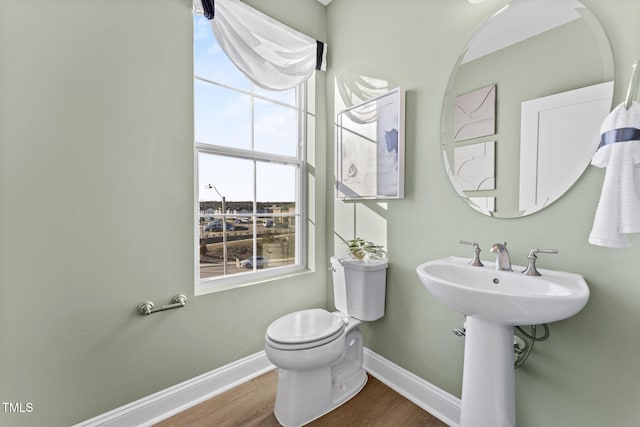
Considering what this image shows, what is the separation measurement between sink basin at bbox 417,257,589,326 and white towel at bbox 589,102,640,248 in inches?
8.0

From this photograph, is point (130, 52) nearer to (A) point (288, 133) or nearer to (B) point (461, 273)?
(A) point (288, 133)

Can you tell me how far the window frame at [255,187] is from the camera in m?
1.70

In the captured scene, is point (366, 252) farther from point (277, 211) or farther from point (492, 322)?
point (492, 322)

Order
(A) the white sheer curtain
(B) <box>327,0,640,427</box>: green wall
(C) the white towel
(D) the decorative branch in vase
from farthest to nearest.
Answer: (D) the decorative branch in vase < (A) the white sheer curtain < (B) <box>327,0,640,427</box>: green wall < (C) the white towel

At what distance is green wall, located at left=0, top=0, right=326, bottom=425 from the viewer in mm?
1150

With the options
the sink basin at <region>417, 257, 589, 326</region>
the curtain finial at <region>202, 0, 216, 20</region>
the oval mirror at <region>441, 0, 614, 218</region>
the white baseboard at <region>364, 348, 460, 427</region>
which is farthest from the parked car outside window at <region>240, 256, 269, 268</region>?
the curtain finial at <region>202, 0, 216, 20</region>

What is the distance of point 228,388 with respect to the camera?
1.73 m

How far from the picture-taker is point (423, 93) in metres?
1.55

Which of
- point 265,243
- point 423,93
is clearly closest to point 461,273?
point 423,93

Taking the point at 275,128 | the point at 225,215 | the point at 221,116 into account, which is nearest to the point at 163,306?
the point at 225,215

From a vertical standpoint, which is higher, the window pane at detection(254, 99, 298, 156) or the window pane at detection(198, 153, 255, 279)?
the window pane at detection(254, 99, 298, 156)

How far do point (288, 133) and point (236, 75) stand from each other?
0.53 meters

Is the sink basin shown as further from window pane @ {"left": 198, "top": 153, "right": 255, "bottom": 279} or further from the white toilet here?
window pane @ {"left": 198, "top": 153, "right": 255, "bottom": 279}

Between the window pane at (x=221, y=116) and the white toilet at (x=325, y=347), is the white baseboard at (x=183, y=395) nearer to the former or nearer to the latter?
the white toilet at (x=325, y=347)
